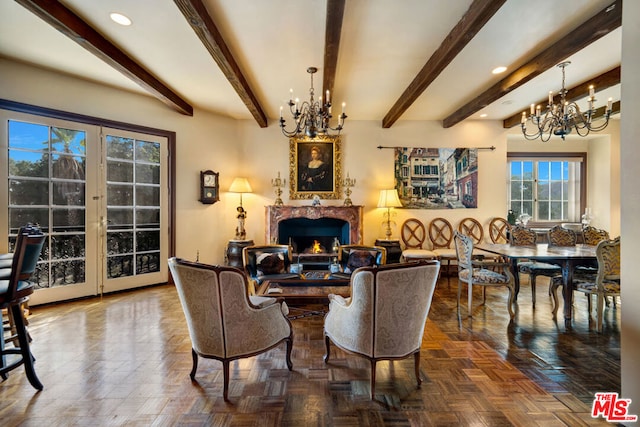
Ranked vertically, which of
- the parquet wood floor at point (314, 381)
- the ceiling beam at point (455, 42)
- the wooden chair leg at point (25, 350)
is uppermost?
the ceiling beam at point (455, 42)

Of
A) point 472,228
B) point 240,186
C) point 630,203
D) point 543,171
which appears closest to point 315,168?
point 240,186

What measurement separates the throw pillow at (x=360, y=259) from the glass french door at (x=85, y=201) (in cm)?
297

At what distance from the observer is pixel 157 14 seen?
8.32 ft

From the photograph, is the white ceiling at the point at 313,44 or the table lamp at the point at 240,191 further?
the table lamp at the point at 240,191

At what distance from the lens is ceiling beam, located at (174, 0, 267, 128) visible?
2320 millimetres

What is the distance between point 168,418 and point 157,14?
3.02 meters

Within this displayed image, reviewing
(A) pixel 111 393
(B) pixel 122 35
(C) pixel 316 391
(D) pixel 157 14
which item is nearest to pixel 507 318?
(C) pixel 316 391

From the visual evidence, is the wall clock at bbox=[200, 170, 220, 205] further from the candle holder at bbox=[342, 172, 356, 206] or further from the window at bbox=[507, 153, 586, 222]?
the window at bbox=[507, 153, 586, 222]

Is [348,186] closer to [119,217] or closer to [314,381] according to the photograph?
[119,217]

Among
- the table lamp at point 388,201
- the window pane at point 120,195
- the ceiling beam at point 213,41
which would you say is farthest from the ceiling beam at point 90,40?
the table lamp at point 388,201

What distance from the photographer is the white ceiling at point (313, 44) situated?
247cm

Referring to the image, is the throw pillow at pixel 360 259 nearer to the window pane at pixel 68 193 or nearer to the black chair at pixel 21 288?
the black chair at pixel 21 288

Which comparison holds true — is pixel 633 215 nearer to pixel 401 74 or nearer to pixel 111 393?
pixel 401 74

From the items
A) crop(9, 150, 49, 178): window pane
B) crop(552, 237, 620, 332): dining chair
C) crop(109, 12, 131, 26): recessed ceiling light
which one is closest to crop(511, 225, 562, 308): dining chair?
crop(552, 237, 620, 332): dining chair
